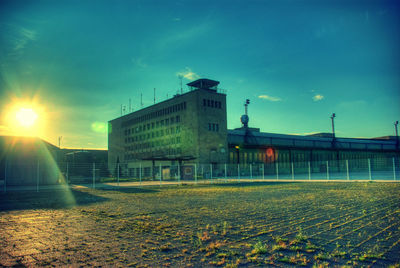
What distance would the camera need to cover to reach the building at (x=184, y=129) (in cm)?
5772

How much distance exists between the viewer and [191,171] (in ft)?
130

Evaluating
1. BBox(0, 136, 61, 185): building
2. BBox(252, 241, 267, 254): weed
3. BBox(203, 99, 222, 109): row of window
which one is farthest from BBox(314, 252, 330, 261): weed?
BBox(203, 99, 222, 109): row of window

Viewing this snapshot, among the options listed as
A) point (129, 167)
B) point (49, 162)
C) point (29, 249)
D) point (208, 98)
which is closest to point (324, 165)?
point (208, 98)

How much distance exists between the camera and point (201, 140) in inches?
2245

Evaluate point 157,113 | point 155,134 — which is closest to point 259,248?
point 157,113

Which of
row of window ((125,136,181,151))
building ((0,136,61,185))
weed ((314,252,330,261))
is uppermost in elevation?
row of window ((125,136,181,151))

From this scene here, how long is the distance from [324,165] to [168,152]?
31.6 meters

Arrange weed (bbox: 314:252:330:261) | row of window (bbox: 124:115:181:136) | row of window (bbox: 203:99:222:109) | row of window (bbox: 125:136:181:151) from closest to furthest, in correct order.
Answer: weed (bbox: 314:252:330:261) → row of window (bbox: 203:99:222:109) → row of window (bbox: 125:136:181:151) → row of window (bbox: 124:115:181:136)

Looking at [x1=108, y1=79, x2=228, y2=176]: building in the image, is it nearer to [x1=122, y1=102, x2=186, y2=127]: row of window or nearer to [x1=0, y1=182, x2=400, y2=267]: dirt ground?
[x1=122, y1=102, x2=186, y2=127]: row of window

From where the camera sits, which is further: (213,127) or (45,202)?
(213,127)

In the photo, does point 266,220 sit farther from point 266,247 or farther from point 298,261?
point 298,261

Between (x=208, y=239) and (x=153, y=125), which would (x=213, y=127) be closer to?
(x=153, y=125)

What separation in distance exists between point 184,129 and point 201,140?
566 cm

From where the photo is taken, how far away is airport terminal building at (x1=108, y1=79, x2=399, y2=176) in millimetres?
58219
